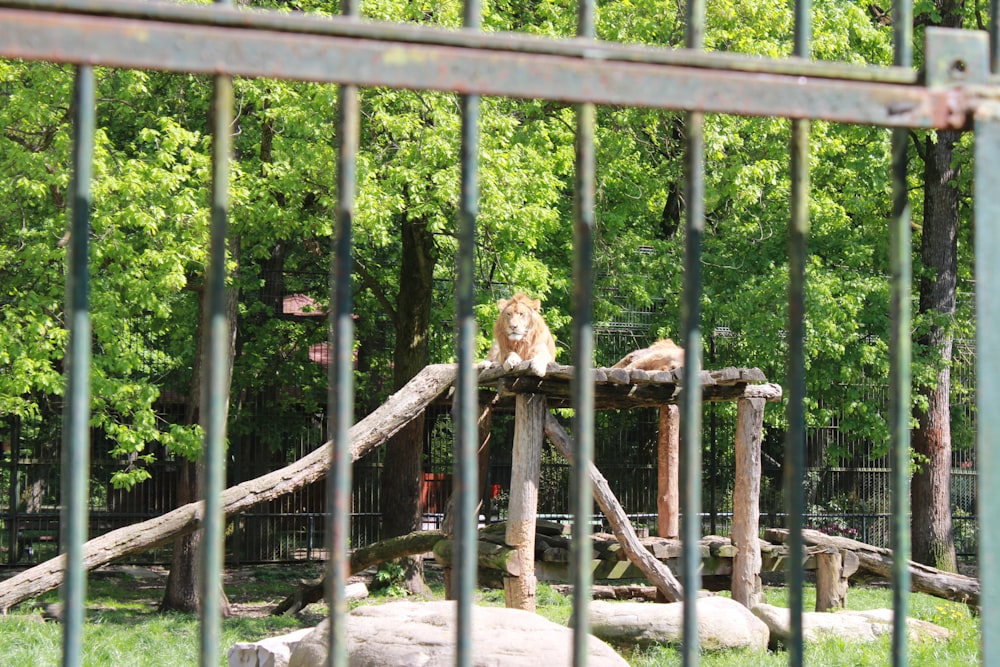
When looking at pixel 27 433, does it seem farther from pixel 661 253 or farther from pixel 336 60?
pixel 336 60

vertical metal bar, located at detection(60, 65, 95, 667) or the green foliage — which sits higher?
vertical metal bar, located at detection(60, 65, 95, 667)

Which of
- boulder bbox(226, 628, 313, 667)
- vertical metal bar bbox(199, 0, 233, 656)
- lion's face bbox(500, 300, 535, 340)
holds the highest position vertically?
lion's face bbox(500, 300, 535, 340)

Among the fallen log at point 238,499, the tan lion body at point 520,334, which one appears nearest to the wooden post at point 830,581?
the tan lion body at point 520,334

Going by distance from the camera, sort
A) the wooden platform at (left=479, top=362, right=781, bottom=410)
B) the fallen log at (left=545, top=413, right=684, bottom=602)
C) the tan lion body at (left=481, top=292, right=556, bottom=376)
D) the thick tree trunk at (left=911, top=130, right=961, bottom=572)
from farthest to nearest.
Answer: the thick tree trunk at (left=911, top=130, right=961, bottom=572) < the fallen log at (left=545, top=413, right=684, bottom=602) < the tan lion body at (left=481, top=292, right=556, bottom=376) < the wooden platform at (left=479, top=362, right=781, bottom=410)

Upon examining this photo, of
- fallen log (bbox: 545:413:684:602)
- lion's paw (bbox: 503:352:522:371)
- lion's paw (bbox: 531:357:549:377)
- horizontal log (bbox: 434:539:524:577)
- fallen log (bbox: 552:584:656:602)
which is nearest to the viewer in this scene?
lion's paw (bbox: 531:357:549:377)

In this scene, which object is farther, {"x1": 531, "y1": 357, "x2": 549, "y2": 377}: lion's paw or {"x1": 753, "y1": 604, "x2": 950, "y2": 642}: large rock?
{"x1": 531, "y1": 357, "x2": 549, "y2": 377}: lion's paw

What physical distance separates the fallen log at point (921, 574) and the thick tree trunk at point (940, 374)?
456 centimetres

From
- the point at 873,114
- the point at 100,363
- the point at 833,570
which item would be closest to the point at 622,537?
the point at 833,570

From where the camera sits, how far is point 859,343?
1695cm

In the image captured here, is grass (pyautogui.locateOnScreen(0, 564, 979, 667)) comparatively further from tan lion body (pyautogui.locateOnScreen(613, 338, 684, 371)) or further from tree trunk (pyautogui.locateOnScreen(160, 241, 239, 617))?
tan lion body (pyautogui.locateOnScreen(613, 338, 684, 371))

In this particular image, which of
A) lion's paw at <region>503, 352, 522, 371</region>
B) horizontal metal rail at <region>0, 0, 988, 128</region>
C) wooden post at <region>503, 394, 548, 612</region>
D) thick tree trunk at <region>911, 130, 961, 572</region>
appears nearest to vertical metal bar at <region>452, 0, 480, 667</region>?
horizontal metal rail at <region>0, 0, 988, 128</region>

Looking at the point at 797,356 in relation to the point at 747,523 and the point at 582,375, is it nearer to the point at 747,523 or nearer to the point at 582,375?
the point at 582,375

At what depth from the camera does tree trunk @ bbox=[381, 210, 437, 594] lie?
52.5 ft

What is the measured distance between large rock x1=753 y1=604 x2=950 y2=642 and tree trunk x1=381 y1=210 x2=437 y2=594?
668 centimetres
